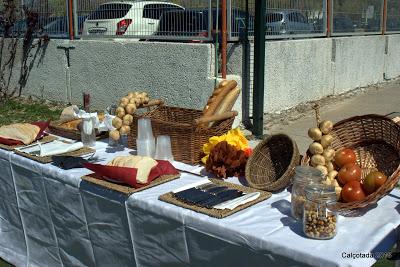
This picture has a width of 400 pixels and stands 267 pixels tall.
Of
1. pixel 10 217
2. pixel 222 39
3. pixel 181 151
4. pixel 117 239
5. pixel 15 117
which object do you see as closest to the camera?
pixel 117 239

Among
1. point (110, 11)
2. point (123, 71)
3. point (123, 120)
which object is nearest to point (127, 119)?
point (123, 120)

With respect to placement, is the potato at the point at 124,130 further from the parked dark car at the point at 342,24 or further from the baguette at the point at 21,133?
the parked dark car at the point at 342,24

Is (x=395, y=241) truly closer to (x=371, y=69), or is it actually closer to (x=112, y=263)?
(x=112, y=263)

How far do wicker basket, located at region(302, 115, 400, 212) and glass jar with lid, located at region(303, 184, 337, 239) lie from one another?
47 centimetres

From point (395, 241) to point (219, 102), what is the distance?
4.67 ft

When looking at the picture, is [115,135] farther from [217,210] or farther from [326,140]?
[326,140]

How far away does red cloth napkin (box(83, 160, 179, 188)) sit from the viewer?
2355 mm

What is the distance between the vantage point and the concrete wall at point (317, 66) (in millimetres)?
7434

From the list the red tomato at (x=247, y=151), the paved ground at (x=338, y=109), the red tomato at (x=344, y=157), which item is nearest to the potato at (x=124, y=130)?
the red tomato at (x=247, y=151)

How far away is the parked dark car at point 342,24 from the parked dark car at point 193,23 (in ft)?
10.8

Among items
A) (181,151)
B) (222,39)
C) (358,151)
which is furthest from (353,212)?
(222,39)

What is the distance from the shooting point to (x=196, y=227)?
2.03m

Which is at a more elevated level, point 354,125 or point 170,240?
point 354,125

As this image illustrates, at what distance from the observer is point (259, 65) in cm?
647
